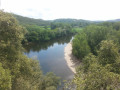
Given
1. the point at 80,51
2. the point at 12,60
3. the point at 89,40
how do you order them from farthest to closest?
the point at 89,40 → the point at 80,51 → the point at 12,60

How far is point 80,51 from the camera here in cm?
2305

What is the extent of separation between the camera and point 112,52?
5.36 meters

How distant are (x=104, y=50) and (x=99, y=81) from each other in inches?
123

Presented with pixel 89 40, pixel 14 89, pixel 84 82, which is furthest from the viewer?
pixel 89 40

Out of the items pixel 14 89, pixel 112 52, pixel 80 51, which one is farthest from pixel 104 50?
pixel 80 51

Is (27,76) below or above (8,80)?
below

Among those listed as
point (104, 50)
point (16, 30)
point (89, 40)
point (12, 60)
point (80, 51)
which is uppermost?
point (16, 30)

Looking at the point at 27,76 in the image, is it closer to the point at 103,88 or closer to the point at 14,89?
the point at 14,89

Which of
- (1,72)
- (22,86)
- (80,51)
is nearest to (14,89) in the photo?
(22,86)

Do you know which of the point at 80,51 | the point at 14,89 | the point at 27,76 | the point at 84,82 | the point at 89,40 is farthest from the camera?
the point at 89,40

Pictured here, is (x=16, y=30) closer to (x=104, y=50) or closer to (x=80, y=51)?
(x=104, y=50)

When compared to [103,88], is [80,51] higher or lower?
lower

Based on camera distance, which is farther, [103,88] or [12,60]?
[12,60]

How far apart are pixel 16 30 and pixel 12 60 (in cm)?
187
